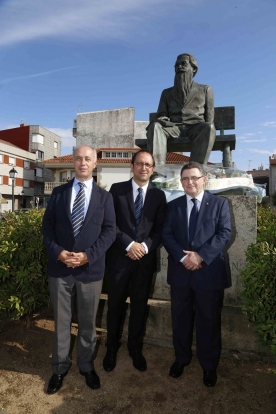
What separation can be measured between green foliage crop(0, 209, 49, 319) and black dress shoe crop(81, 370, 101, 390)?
105 centimetres

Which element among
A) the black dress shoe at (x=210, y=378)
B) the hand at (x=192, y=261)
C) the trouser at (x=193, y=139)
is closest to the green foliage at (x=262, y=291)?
the hand at (x=192, y=261)

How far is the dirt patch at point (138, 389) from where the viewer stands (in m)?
2.46

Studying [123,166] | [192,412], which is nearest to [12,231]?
[192,412]

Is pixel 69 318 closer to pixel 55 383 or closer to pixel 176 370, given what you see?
pixel 55 383

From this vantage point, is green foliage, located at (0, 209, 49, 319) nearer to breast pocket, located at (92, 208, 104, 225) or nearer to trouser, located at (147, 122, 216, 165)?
breast pocket, located at (92, 208, 104, 225)

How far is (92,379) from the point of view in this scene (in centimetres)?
272

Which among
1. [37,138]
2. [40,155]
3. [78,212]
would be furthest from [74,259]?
[40,155]

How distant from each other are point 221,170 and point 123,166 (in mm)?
22191

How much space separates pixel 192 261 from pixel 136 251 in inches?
20.9

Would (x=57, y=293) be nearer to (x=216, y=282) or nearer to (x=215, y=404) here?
(x=216, y=282)

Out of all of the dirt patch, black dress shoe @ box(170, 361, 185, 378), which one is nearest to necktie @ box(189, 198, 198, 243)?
black dress shoe @ box(170, 361, 185, 378)

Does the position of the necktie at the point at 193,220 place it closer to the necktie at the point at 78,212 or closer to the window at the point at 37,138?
the necktie at the point at 78,212

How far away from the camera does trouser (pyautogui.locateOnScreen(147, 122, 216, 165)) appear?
4.55m

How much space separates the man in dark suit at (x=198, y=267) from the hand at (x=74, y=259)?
817mm
